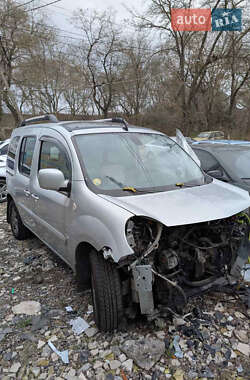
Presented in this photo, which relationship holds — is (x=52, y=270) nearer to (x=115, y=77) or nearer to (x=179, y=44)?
(x=179, y=44)

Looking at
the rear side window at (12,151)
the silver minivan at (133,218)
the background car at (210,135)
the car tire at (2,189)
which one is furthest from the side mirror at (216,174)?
the background car at (210,135)

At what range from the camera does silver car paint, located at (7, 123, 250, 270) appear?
2166mm

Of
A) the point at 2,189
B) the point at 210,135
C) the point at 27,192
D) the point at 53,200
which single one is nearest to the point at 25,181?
the point at 27,192

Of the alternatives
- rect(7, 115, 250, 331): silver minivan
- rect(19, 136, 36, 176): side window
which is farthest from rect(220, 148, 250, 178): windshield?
rect(19, 136, 36, 176): side window

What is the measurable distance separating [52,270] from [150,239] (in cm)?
198

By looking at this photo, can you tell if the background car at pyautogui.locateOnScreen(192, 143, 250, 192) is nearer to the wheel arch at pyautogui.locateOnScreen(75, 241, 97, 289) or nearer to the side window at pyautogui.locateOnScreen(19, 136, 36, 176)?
the wheel arch at pyautogui.locateOnScreen(75, 241, 97, 289)

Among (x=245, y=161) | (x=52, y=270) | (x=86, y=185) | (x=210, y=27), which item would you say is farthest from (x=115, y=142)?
(x=210, y=27)

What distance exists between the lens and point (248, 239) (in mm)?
2721

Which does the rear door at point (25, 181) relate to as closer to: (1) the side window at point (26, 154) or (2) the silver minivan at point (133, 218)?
(1) the side window at point (26, 154)

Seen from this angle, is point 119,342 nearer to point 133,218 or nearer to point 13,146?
point 133,218

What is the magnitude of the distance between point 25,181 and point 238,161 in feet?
11.5

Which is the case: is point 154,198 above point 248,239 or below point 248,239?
above

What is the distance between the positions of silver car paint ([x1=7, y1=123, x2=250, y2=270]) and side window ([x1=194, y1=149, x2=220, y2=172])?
5.76ft

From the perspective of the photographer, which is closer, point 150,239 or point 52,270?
point 150,239
